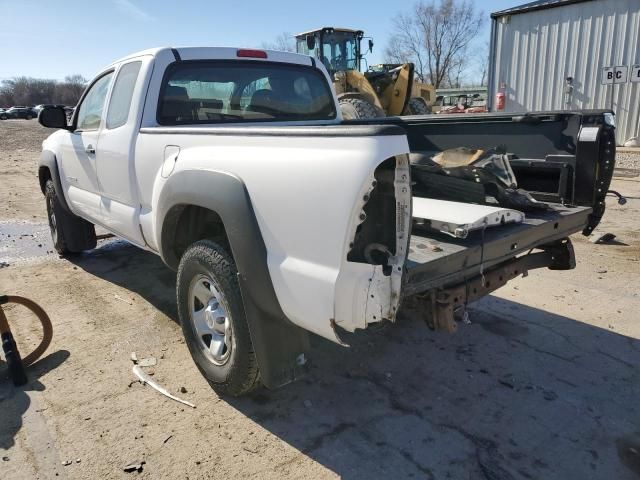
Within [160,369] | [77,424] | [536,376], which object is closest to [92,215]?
[160,369]

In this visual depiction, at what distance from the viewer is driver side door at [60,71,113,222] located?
14.1 feet

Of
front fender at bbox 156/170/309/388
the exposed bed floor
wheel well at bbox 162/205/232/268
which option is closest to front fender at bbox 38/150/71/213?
wheel well at bbox 162/205/232/268

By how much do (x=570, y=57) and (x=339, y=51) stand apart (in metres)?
7.17

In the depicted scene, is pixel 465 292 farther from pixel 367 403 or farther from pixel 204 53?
pixel 204 53

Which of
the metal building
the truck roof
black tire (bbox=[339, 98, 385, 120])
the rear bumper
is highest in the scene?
the metal building

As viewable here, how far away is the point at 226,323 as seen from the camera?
113 inches

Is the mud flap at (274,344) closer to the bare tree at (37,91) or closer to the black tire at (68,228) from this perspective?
the black tire at (68,228)

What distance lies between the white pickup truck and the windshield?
11711 millimetres

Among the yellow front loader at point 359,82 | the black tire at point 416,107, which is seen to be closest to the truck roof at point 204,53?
the yellow front loader at point 359,82

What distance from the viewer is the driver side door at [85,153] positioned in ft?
14.1

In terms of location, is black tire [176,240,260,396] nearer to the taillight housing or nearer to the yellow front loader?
the taillight housing

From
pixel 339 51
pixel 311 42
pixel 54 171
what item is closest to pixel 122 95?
pixel 54 171

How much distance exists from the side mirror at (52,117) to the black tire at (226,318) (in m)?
2.48

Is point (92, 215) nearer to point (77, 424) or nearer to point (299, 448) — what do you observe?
point (77, 424)
